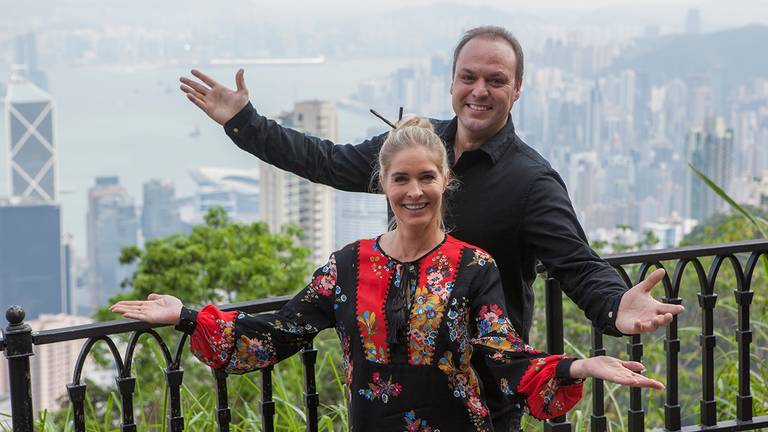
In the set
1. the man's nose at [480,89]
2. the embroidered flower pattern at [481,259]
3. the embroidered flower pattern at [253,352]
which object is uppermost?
the man's nose at [480,89]

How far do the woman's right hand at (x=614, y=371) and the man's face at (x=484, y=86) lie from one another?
2.15ft

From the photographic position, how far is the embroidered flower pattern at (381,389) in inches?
86.7

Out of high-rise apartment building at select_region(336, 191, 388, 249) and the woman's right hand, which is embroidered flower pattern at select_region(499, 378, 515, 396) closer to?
the woman's right hand

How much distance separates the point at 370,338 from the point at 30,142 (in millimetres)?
81358

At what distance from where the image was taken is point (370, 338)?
7.24 ft

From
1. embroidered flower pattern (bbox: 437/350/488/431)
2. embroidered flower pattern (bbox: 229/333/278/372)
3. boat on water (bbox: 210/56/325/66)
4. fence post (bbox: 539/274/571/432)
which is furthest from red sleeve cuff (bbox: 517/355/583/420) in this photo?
boat on water (bbox: 210/56/325/66)

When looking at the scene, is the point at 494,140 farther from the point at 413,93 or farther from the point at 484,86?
the point at 413,93

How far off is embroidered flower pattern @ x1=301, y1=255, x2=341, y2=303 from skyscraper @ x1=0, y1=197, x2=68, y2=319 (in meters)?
60.7

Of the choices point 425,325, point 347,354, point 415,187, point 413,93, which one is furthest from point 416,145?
point 413,93

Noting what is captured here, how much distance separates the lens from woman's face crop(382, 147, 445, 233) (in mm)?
2184

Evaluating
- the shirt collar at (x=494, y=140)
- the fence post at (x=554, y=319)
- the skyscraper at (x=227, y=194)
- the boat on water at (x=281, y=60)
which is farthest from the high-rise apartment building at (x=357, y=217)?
the shirt collar at (x=494, y=140)

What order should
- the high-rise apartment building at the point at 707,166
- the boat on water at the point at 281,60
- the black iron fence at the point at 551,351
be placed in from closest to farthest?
the black iron fence at the point at 551,351 < the high-rise apartment building at the point at 707,166 < the boat on water at the point at 281,60

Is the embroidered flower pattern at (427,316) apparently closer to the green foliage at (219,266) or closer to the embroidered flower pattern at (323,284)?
the embroidered flower pattern at (323,284)

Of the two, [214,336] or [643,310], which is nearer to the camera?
[643,310]
